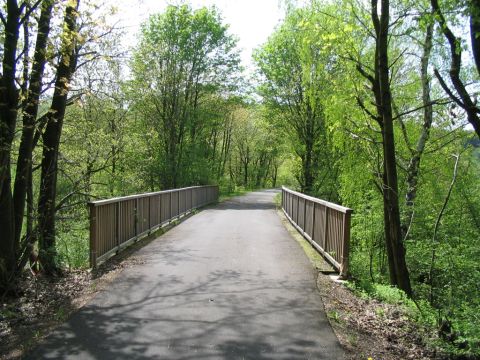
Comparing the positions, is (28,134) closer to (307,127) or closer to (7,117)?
(7,117)

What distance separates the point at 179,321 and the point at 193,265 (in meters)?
3.00

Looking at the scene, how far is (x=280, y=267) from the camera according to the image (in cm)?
777

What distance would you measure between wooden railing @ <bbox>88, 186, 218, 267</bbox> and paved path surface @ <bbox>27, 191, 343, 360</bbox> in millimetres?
695

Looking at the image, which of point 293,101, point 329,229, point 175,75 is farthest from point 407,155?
point 175,75

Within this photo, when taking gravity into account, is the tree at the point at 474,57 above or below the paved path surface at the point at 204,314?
above

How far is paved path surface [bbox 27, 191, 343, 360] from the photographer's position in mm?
4031

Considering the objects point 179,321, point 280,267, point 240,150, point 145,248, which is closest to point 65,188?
point 145,248

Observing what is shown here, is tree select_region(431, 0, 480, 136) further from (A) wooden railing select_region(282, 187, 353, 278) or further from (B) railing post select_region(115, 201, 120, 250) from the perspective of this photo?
(B) railing post select_region(115, 201, 120, 250)

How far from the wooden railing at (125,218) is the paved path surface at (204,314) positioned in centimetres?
69

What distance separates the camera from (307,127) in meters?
22.6

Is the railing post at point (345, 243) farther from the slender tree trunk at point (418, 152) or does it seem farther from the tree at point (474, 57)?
the slender tree trunk at point (418, 152)

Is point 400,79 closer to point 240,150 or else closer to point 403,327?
point 403,327

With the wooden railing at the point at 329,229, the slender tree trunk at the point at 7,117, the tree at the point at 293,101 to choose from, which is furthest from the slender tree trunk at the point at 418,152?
the tree at the point at 293,101

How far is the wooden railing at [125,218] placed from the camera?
7320 mm
